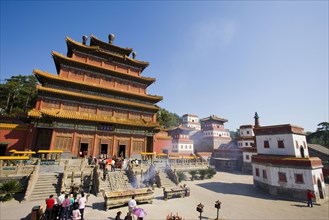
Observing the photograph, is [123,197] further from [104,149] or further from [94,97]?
[94,97]

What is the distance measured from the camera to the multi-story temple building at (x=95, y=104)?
66.1 feet

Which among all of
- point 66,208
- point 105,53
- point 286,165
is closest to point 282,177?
point 286,165

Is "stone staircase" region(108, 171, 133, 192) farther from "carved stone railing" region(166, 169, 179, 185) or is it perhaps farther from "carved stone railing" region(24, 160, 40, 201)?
"carved stone railing" region(24, 160, 40, 201)

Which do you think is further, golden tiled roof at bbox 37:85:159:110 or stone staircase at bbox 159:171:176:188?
golden tiled roof at bbox 37:85:159:110

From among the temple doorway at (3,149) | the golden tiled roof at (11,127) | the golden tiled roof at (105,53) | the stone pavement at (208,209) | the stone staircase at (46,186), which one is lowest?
the stone pavement at (208,209)

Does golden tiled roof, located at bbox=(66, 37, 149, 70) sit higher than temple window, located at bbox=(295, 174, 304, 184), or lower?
higher

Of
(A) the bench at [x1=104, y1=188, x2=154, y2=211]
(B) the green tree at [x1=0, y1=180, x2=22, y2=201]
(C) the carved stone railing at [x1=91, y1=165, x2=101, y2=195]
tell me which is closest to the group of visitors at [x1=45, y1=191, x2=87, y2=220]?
(A) the bench at [x1=104, y1=188, x2=154, y2=211]

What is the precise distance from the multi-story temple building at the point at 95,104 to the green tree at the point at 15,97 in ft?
74.8

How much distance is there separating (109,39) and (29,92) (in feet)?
87.6

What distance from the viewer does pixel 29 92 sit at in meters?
39.9

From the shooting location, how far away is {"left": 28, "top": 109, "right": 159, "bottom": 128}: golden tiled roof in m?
18.9

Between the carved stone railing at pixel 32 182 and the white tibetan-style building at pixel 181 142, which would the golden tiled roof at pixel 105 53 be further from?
the white tibetan-style building at pixel 181 142

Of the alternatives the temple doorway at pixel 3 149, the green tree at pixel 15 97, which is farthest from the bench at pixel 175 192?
the green tree at pixel 15 97

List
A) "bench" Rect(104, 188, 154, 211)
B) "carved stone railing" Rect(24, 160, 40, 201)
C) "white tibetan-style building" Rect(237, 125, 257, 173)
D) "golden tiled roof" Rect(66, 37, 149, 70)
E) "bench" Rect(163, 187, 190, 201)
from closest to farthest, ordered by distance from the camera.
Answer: "bench" Rect(104, 188, 154, 211)
"carved stone railing" Rect(24, 160, 40, 201)
"bench" Rect(163, 187, 190, 201)
"golden tiled roof" Rect(66, 37, 149, 70)
"white tibetan-style building" Rect(237, 125, 257, 173)
